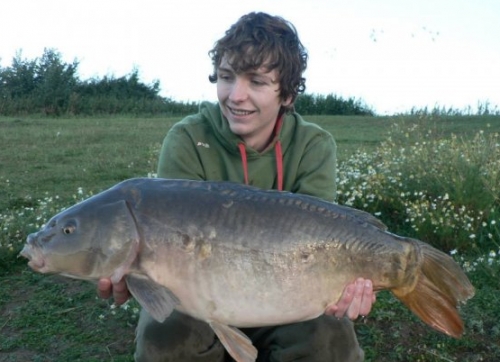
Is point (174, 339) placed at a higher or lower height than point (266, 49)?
lower

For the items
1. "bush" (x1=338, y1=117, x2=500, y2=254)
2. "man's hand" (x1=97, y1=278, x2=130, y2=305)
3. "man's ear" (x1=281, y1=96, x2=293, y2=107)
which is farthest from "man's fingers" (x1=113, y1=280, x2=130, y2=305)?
"bush" (x1=338, y1=117, x2=500, y2=254)

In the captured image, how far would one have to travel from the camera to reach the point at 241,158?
10.7 ft

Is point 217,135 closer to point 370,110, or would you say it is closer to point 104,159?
point 104,159

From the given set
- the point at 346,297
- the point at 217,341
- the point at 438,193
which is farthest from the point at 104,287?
the point at 438,193

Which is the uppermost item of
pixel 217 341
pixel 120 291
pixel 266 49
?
pixel 266 49

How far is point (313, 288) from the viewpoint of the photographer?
2.58 meters

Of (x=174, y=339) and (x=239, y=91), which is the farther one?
(x=239, y=91)

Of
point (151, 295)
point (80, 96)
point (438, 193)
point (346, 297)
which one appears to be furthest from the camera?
point (80, 96)

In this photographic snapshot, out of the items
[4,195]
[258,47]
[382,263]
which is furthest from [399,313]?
[4,195]

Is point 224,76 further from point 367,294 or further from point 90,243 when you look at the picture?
point 367,294

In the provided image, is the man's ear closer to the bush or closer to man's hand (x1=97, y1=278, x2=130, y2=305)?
man's hand (x1=97, y1=278, x2=130, y2=305)

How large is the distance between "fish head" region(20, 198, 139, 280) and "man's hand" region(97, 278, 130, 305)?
3 cm

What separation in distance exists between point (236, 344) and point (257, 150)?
1.02 meters

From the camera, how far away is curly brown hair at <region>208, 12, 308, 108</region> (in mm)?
3109
